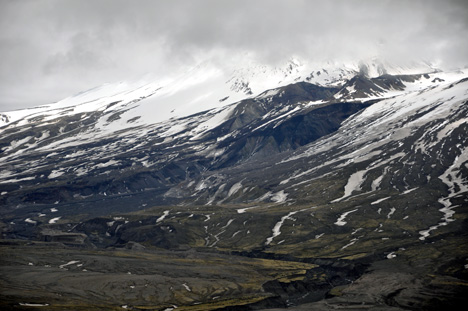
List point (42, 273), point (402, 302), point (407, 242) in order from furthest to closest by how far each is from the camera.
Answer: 1. point (407, 242)
2. point (42, 273)
3. point (402, 302)

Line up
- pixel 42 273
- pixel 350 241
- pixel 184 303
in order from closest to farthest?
pixel 184 303 < pixel 42 273 < pixel 350 241

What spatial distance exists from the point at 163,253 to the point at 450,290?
101333mm

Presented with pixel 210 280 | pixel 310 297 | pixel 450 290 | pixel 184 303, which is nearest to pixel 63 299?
pixel 184 303

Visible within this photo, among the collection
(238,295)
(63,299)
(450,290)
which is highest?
(63,299)

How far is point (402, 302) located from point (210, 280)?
51559 millimetres

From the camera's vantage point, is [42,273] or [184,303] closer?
[184,303]

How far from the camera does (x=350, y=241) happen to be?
19088cm

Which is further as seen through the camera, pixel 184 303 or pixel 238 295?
pixel 238 295

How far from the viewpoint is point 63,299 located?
12538 centimetres

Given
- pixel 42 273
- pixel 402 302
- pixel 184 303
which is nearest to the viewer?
pixel 402 302

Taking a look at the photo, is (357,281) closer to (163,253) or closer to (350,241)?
(350,241)

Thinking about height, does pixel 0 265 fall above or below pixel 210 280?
above

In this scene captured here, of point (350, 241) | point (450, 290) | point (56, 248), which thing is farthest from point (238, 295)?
point (56, 248)

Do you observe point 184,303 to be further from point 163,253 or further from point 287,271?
point 163,253
